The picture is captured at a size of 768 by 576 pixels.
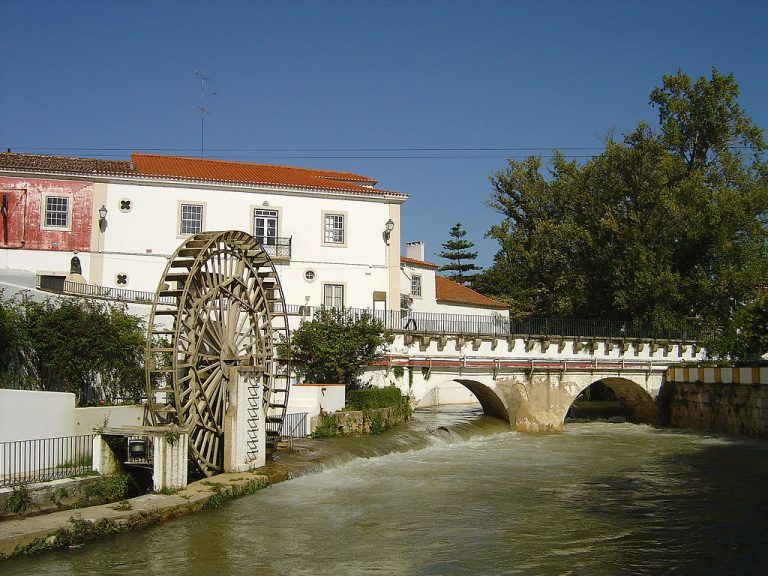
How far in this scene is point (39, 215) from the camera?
3088 cm

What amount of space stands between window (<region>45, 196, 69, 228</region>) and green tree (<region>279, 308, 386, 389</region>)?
32.1ft

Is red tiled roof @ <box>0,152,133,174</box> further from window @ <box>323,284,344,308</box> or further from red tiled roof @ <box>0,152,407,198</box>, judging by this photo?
window @ <box>323,284,344,308</box>

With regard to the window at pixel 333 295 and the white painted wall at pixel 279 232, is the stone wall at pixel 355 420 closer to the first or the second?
the window at pixel 333 295

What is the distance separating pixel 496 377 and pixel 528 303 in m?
16.8

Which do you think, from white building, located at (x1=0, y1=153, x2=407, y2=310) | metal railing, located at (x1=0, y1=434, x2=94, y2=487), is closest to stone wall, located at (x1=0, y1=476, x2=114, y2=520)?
metal railing, located at (x1=0, y1=434, x2=94, y2=487)

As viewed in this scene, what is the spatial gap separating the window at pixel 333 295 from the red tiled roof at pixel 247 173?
3947 mm

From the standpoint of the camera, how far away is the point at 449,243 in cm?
8150

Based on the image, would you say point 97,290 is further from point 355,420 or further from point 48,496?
point 48,496

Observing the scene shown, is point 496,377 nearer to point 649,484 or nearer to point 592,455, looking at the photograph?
point 592,455

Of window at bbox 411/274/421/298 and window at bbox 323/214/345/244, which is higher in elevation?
window at bbox 323/214/345/244

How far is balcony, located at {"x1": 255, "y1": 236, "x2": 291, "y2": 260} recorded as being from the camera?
32.8 metres

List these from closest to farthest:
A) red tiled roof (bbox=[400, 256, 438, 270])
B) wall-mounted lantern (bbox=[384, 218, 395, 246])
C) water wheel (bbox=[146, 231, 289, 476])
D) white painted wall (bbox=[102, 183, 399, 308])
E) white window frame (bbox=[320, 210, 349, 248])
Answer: water wheel (bbox=[146, 231, 289, 476]) < white painted wall (bbox=[102, 183, 399, 308]) < white window frame (bbox=[320, 210, 349, 248]) < wall-mounted lantern (bbox=[384, 218, 395, 246]) < red tiled roof (bbox=[400, 256, 438, 270])


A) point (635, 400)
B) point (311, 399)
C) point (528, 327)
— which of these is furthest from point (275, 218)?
point (635, 400)

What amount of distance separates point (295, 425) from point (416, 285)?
67.9 feet
